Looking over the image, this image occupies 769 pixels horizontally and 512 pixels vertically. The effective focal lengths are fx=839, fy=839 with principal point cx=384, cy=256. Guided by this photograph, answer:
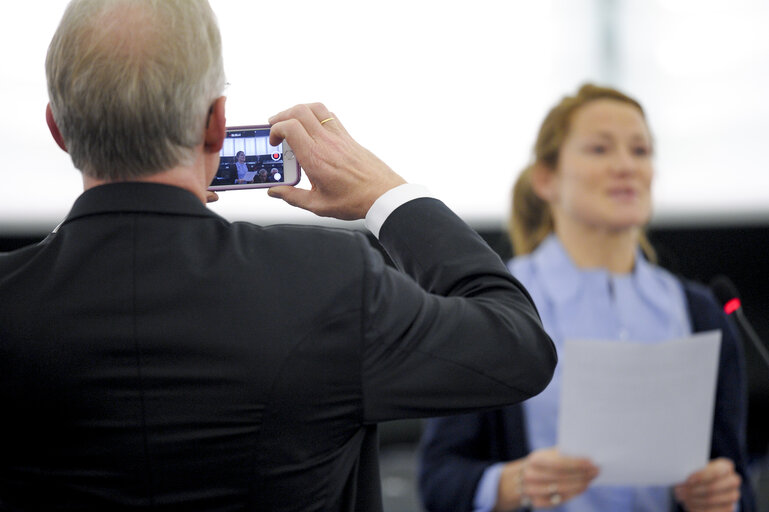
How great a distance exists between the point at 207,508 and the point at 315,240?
252 mm

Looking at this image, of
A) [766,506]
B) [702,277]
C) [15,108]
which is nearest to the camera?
[766,506]

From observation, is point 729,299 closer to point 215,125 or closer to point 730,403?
point 730,403

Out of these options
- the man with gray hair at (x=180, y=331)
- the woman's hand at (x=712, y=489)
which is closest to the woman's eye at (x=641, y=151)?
the woman's hand at (x=712, y=489)

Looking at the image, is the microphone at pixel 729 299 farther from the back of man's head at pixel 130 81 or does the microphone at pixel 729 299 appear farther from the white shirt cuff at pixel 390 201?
the back of man's head at pixel 130 81

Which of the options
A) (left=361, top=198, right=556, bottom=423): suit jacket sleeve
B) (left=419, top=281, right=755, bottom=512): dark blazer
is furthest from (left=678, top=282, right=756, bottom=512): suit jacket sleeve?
(left=361, top=198, right=556, bottom=423): suit jacket sleeve

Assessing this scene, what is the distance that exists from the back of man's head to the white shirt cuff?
0.20 meters

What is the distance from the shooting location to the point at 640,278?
1930 millimetres

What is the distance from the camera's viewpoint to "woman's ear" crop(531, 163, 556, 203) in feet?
6.72

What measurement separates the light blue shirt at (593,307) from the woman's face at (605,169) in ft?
0.37

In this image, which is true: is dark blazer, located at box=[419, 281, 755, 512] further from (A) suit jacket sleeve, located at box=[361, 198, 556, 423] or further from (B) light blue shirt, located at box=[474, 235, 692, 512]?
(A) suit jacket sleeve, located at box=[361, 198, 556, 423]

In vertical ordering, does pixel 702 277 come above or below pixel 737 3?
below

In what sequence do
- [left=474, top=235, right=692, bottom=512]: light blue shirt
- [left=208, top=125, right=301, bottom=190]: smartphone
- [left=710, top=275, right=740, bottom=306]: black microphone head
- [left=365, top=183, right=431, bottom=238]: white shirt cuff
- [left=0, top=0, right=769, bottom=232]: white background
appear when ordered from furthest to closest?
[left=0, top=0, right=769, bottom=232]: white background → [left=474, top=235, right=692, bottom=512]: light blue shirt → [left=710, top=275, right=740, bottom=306]: black microphone head → [left=208, top=125, right=301, bottom=190]: smartphone → [left=365, top=183, right=431, bottom=238]: white shirt cuff

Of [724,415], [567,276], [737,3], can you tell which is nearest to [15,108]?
[567,276]

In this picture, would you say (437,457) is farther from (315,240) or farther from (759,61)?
(759,61)
